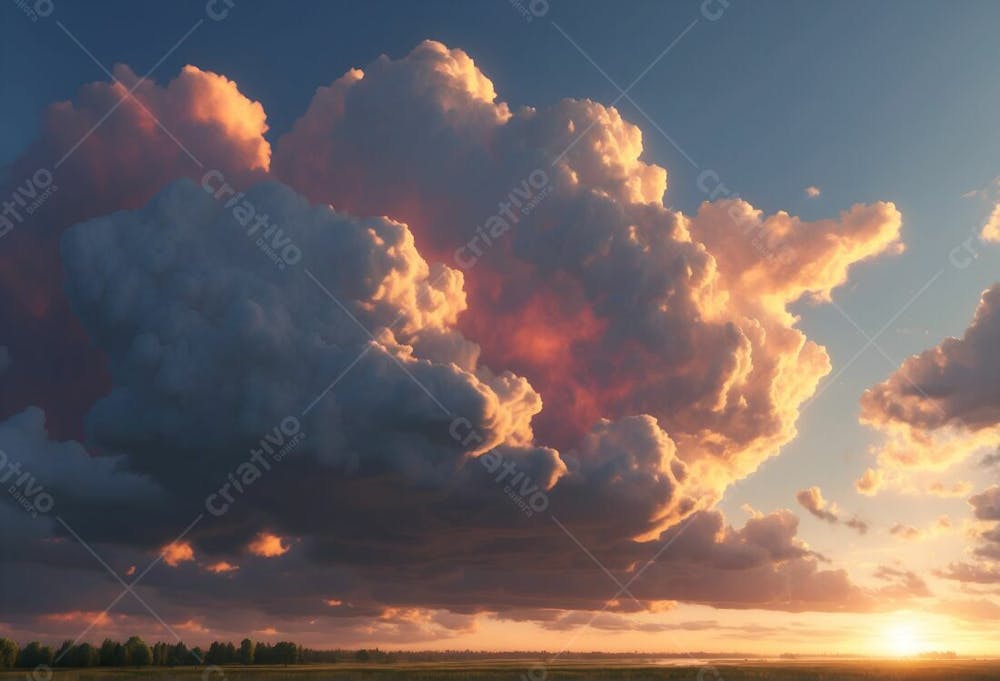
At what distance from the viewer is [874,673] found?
14962 centimetres

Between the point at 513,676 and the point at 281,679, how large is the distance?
131 feet

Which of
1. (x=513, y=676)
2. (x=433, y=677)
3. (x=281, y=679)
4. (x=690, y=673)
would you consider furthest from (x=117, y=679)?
(x=690, y=673)

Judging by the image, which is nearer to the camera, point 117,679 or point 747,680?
point 747,680

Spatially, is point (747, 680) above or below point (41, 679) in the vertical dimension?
above

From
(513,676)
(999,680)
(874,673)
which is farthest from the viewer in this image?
(874,673)

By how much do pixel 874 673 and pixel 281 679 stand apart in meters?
107

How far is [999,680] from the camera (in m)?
128

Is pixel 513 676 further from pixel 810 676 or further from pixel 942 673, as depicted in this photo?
pixel 942 673

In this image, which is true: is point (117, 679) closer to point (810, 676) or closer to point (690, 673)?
point (690, 673)

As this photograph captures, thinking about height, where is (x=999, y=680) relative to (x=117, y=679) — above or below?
above

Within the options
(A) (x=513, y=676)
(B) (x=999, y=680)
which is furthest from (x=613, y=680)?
(B) (x=999, y=680)

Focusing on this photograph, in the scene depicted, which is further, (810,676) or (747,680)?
(810,676)

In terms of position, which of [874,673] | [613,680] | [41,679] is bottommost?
[41,679]

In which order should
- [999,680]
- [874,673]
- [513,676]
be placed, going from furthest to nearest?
[874,673]
[513,676]
[999,680]
